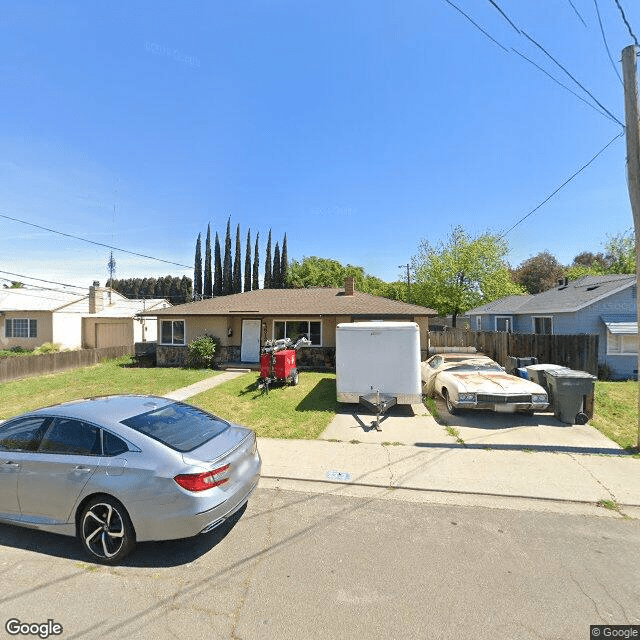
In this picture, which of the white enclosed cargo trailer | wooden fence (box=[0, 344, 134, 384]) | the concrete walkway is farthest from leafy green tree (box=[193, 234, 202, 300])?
the concrete walkway

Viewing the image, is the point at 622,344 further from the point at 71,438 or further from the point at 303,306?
the point at 71,438

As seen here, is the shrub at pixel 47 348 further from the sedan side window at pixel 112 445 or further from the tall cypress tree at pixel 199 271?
the tall cypress tree at pixel 199 271

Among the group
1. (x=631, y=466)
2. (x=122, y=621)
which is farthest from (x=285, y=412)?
(x=631, y=466)

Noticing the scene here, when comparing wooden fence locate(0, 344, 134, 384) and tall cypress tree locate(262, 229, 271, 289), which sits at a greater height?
tall cypress tree locate(262, 229, 271, 289)

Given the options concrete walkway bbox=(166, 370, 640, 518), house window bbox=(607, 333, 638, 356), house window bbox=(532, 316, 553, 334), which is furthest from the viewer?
house window bbox=(532, 316, 553, 334)

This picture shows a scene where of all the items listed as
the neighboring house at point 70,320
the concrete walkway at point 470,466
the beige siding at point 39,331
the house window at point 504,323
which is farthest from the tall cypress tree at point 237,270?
the concrete walkway at point 470,466

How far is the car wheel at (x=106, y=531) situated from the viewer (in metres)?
3.22

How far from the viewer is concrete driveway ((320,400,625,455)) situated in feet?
20.8

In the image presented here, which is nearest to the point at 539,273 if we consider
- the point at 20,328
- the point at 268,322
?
the point at 268,322

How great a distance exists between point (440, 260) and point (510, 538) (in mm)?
26964

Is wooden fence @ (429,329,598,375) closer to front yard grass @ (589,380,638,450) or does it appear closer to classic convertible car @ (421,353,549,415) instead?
front yard grass @ (589,380,638,450)

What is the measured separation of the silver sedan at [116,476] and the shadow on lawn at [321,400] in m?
5.05

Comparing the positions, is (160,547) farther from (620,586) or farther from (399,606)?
(620,586)

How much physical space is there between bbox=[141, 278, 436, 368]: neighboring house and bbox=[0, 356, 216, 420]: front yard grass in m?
2.00
